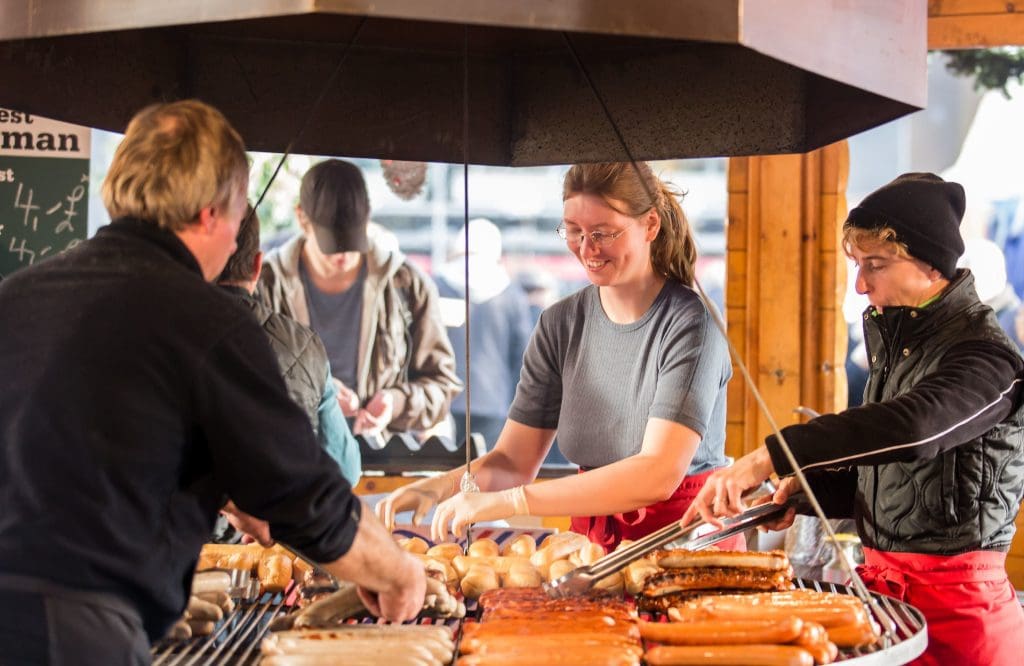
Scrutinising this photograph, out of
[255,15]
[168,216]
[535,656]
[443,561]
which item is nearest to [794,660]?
[535,656]

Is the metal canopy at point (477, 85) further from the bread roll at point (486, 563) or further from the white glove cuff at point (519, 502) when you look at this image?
the bread roll at point (486, 563)

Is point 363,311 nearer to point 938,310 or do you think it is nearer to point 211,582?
point 211,582

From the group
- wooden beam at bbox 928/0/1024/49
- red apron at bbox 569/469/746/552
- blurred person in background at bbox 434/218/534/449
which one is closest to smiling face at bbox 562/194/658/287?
red apron at bbox 569/469/746/552

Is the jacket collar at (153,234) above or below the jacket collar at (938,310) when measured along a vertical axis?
above

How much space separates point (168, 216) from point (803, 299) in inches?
164

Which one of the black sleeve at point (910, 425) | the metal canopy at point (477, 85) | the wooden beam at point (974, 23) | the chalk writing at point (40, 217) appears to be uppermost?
the wooden beam at point (974, 23)

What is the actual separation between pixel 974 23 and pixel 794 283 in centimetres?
148

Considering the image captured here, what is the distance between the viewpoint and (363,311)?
596 centimetres

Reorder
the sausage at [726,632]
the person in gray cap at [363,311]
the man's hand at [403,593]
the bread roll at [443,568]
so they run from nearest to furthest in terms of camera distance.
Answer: the man's hand at [403,593] < the sausage at [726,632] < the bread roll at [443,568] < the person in gray cap at [363,311]

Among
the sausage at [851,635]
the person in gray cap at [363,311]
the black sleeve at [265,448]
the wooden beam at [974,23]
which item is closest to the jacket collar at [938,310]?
the sausage at [851,635]

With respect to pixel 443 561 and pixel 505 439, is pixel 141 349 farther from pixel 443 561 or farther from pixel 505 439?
pixel 505 439

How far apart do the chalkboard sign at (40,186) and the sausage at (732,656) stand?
4236 millimetres

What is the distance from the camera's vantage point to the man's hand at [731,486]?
2.74m

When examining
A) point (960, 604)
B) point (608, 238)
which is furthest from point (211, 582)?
point (960, 604)
